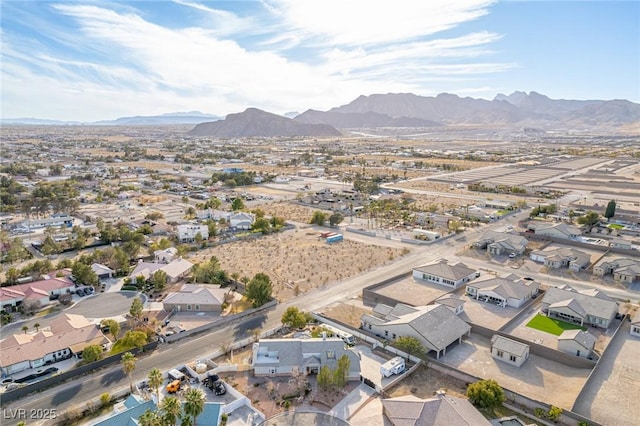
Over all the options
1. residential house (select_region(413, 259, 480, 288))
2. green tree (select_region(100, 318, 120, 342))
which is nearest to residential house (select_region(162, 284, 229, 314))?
green tree (select_region(100, 318, 120, 342))

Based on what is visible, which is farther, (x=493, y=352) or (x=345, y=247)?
(x=345, y=247)

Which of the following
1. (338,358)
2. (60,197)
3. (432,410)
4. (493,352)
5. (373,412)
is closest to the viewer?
(432,410)

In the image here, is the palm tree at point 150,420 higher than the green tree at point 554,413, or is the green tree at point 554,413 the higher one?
the palm tree at point 150,420

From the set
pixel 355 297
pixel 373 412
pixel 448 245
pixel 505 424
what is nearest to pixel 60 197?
pixel 355 297

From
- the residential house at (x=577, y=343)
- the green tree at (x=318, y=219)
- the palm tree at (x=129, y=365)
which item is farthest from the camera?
the green tree at (x=318, y=219)

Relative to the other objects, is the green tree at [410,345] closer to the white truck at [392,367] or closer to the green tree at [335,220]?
the white truck at [392,367]

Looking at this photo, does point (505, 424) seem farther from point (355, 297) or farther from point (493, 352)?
point (355, 297)

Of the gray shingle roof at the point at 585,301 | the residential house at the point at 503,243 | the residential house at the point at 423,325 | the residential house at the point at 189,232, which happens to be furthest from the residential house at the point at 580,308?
the residential house at the point at 189,232
